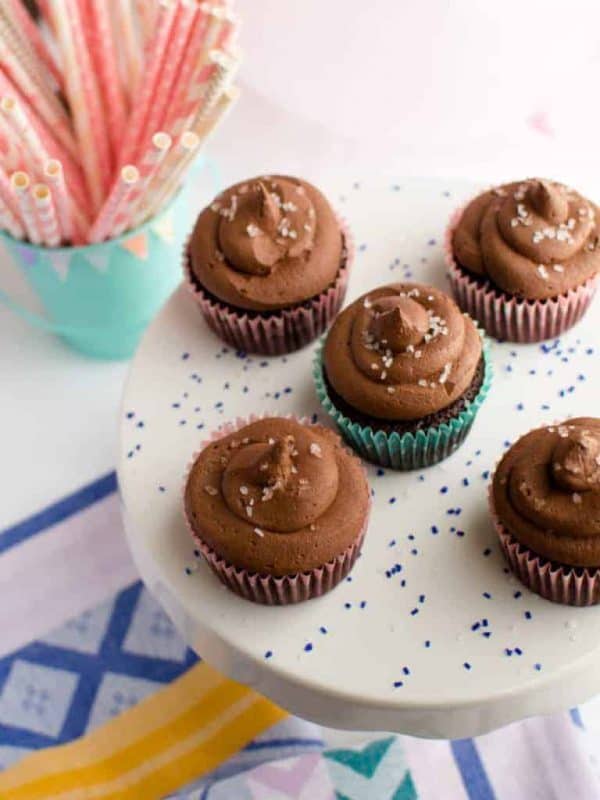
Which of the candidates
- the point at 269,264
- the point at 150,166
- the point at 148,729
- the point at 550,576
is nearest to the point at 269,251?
the point at 269,264

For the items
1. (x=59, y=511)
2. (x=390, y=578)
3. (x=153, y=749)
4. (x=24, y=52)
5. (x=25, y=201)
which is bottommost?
(x=153, y=749)

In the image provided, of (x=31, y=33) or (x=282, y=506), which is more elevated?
(x=31, y=33)

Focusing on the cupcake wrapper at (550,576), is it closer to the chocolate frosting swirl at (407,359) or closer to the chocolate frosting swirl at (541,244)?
the chocolate frosting swirl at (407,359)

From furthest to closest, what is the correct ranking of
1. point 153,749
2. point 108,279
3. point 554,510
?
point 108,279 → point 153,749 → point 554,510

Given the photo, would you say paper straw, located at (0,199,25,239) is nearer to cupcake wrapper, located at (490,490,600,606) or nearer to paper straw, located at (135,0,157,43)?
paper straw, located at (135,0,157,43)

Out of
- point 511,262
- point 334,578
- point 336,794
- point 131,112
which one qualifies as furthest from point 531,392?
point 131,112

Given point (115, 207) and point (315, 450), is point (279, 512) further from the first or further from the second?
point (115, 207)

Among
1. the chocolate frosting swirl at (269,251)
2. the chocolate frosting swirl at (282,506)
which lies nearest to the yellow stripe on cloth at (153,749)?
the chocolate frosting swirl at (282,506)
